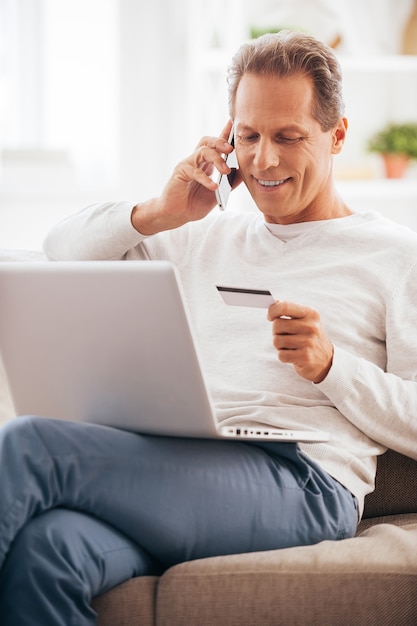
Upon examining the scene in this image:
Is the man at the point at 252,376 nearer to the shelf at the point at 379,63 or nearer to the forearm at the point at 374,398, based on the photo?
the forearm at the point at 374,398

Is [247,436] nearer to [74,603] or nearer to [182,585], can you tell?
[182,585]

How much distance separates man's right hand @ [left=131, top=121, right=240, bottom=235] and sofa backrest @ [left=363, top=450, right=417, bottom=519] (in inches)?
24.2

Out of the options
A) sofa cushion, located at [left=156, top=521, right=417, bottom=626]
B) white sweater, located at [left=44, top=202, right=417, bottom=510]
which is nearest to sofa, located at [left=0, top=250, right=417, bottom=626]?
sofa cushion, located at [left=156, top=521, right=417, bottom=626]

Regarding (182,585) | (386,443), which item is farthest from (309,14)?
Answer: (182,585)

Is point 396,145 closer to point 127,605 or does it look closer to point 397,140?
point 397,140

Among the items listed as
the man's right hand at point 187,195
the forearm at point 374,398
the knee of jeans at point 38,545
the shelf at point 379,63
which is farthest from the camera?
the shelf at point 379,63

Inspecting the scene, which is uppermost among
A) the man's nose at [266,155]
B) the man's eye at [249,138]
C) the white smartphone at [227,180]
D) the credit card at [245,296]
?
the man's eye at [249,138]

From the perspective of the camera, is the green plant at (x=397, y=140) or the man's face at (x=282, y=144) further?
the green plant at (x=397, y=140)

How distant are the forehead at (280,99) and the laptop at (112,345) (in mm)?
544

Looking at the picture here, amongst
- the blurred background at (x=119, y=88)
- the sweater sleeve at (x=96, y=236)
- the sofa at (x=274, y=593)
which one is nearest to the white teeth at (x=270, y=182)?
the sweater sleeve at (x=96, y=236)

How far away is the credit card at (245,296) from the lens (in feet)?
4.50

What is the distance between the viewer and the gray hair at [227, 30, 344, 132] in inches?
69.6

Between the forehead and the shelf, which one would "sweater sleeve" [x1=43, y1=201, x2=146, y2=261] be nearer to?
the forehead

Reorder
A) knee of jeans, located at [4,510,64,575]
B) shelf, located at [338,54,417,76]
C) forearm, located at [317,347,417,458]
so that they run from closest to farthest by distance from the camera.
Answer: knee of jeans, located at [4,510,64,575] → forearm, located at [317,347,417,458] → shelf, located at [338,54,417,76]
